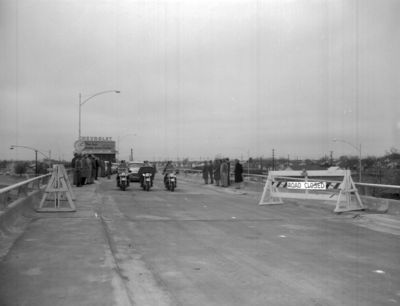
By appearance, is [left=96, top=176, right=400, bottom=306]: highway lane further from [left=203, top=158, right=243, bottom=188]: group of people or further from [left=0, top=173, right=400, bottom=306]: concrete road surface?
[left=203, top=158, right=243, bottom=188]: group of people

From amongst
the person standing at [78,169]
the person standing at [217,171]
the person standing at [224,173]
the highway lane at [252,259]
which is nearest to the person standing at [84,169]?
the person standing at [78,169]

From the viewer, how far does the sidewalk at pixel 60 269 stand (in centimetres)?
543

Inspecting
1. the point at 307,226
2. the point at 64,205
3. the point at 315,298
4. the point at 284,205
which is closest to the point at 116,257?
the point at 315,298

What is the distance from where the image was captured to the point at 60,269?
6.75 meters

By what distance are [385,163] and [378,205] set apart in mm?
27300

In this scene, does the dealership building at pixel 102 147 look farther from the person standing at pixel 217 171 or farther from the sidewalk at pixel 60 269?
the sidewalk at pixel 60 269

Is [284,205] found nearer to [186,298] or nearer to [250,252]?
[250,252]

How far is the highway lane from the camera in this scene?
5.65 metres

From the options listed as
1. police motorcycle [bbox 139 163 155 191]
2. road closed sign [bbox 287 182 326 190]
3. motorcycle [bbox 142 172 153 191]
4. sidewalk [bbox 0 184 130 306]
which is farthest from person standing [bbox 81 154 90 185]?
sidewalk [bbox 0 184 130 306]

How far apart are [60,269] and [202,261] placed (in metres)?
2.20

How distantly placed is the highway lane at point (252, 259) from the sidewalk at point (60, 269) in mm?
279

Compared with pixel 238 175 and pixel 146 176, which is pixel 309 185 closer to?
pixel 146 176

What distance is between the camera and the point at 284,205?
696 inches

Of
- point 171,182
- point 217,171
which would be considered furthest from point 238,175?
point 171,182
